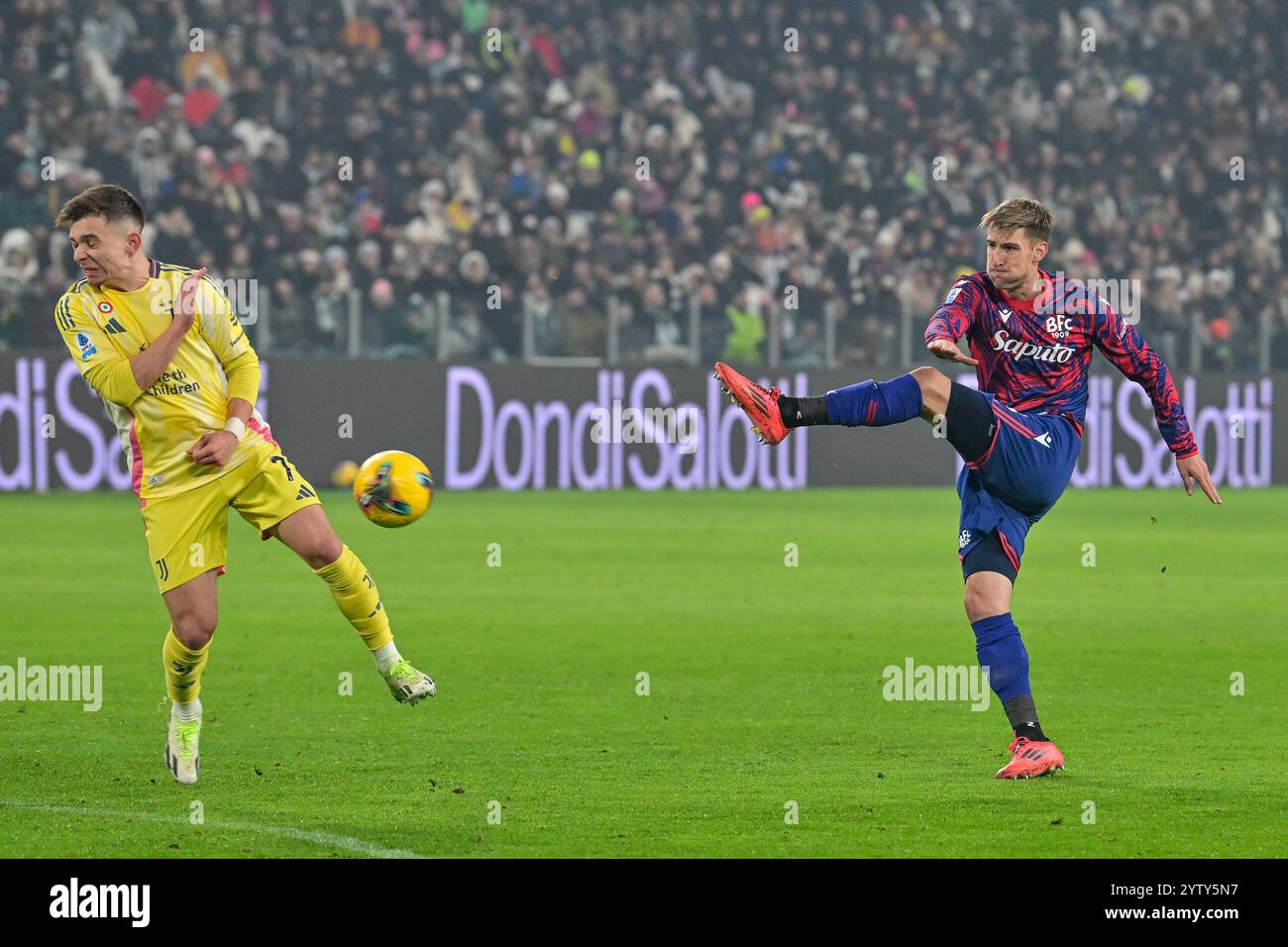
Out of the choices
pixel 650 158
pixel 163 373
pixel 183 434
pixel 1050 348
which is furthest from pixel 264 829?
pixel 650 158

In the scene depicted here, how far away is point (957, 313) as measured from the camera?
740 cm

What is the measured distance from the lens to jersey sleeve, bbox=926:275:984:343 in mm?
7180

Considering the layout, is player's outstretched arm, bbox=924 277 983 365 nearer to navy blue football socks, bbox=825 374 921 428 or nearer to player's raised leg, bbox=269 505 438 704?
navy blue football socks, bbox=825 374 921 428

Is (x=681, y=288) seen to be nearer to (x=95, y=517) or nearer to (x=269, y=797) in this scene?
(x=95, y=517)

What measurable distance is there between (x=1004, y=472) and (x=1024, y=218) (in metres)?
0.90

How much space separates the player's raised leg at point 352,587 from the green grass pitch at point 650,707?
33 cm

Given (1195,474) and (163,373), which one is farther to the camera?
(1195,474)

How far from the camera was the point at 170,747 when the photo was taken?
23.6 feet

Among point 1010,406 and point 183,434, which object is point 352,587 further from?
point 1010,406

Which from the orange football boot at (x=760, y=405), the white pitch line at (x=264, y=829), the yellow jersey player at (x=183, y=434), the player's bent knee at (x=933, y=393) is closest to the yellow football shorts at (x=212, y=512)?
the yellow jersey player at (x=183, y=434)

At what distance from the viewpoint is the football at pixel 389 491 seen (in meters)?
7.84
